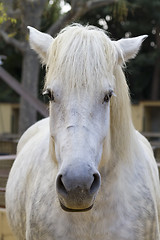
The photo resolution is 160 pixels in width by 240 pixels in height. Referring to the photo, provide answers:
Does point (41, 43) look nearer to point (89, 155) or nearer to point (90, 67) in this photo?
point (90, 67)

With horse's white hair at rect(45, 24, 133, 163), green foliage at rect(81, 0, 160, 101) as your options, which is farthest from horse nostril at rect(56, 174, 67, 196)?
green foliage at rect(81, 0, 160, 101)

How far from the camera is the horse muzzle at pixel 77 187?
1.98 m

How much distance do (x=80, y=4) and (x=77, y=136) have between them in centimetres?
832

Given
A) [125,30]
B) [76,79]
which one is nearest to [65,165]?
[76,79]

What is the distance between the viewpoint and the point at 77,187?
2.00 m

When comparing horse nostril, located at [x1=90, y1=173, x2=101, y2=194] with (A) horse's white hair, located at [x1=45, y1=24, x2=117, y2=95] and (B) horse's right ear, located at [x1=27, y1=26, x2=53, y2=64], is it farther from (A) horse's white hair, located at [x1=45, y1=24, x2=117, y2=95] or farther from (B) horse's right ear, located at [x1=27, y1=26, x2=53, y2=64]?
(B) horse's right ear, located at [x1=27, y1=26, x2=53, y2=64]

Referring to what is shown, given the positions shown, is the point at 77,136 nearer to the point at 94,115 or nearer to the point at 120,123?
the point at 94,115

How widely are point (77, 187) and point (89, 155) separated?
17cm

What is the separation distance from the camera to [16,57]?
23.2 m

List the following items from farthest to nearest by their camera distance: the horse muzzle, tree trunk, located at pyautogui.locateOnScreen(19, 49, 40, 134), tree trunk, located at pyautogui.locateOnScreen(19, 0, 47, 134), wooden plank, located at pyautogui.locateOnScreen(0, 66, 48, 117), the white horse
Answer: tree trunk, located at pyautogui.locateOnScreen(19, 49, 40, 134)
tree trunk, located at pyautogui.locateOnScreen(19, 0, 47, 134)
wooden plank, located at pyautogui.locateOnScreen(0, 66, 48, 117)
the white horse
the horse muzzle

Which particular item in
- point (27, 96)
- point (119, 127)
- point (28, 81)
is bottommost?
point (28, 81)

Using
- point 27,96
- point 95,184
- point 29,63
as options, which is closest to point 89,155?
point 95,184

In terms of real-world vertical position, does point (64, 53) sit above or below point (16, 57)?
above

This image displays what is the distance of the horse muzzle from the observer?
6.50ft
